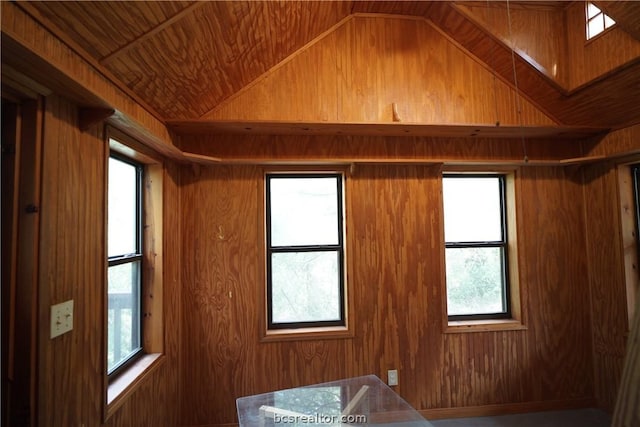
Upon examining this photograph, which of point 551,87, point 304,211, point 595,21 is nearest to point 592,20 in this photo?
point 595,21

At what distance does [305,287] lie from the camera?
2.74 metres

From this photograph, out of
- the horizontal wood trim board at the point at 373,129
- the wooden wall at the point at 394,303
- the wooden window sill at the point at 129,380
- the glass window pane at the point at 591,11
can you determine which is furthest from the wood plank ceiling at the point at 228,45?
the wooden window sill at the point at 129,380

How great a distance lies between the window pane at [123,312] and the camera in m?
1.87

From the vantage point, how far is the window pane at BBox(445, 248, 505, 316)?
2879 mm

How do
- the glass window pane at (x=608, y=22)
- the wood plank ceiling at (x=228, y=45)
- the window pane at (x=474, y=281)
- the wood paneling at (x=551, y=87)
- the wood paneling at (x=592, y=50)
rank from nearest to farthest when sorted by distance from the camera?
the wood plank ceiling at (x=228, y=45) → the wood paneling at (x=592, y=50) → the glass window pane at (x=608, y=22) → the wood paneling at (x=551, y=87) → the window pane at (x=474, y=281)

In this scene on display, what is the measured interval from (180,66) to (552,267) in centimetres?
344

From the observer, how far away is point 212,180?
8.55 feet

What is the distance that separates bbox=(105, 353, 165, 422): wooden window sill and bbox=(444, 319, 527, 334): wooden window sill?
231 cm

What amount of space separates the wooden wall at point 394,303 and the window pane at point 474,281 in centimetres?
19

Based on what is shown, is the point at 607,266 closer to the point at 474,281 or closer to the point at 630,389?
the point at 474,281

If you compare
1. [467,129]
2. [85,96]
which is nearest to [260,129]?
[85,96]

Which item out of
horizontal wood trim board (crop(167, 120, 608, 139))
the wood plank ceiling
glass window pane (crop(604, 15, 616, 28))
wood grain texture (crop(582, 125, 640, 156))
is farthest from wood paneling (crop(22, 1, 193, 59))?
wood grain texture (crop(582, 125, 640, 156))

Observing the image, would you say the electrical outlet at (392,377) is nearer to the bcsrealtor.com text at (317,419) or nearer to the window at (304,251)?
the window at (304,251)

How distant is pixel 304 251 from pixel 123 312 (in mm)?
1383
